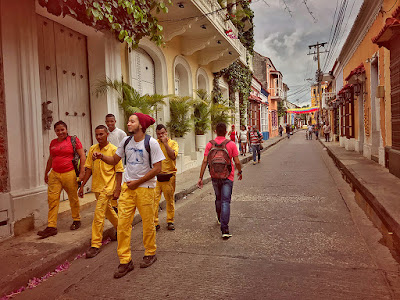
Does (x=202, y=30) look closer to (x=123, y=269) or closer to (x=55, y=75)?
(x=55, y=75)

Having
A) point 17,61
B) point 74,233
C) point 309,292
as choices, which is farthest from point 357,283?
point 17,61

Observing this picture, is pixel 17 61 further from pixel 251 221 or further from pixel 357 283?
pixel 357 283

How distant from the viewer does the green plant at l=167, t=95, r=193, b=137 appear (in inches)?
420

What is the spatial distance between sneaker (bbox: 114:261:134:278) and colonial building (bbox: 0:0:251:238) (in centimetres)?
222

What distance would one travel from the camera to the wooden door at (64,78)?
6.31m

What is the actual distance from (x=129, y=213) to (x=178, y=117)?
738 cm

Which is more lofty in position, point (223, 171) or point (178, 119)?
point (178, 119)

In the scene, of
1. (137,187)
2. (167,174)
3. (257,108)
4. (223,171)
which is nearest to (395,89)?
A: (223,171)

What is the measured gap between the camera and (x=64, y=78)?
22.4ft

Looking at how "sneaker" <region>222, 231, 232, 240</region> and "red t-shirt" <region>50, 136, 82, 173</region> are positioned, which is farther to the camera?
"red t-shirt" <region>50, 136, 82, 173</region>

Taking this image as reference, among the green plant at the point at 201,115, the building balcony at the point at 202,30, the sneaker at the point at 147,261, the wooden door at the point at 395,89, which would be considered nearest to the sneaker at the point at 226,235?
the sneaker at the point at 147,261

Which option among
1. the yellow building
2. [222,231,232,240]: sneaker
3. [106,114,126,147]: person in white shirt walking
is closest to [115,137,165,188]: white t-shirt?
[222,231,232,240]: sneaker

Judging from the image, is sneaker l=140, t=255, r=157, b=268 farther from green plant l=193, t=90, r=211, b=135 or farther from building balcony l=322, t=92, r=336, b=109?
building balcony l=322, t=92, r=336, b=109

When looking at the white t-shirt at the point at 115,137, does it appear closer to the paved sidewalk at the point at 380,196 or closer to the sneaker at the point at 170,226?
the sneaker at the point at 170,226
